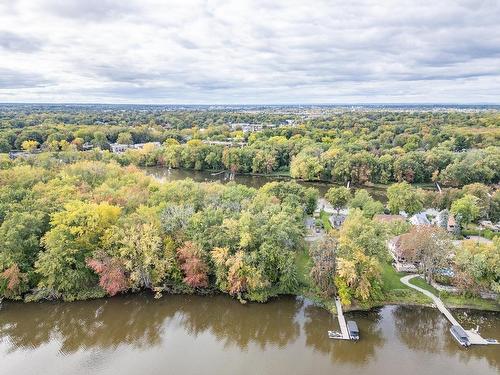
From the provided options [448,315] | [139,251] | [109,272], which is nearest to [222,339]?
[139,251]

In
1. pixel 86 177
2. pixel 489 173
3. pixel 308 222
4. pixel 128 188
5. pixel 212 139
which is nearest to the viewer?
pixel 128 188

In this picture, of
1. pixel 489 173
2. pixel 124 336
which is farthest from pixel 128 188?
pixel 489 173

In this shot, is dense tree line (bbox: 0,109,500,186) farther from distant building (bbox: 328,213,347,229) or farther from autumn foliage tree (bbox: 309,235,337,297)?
autumn foliage tree (bbox: 309,235,337,297)

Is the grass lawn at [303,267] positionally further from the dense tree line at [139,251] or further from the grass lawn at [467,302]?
the grass lawn at [467,302]

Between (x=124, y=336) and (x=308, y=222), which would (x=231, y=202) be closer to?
(x=308, y=222)

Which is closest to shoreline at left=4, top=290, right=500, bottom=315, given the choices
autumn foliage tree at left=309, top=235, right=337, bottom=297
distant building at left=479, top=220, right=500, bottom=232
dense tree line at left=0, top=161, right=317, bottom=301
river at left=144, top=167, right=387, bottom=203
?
dense tree line at left=0, top=161, right=317, bottom=301
